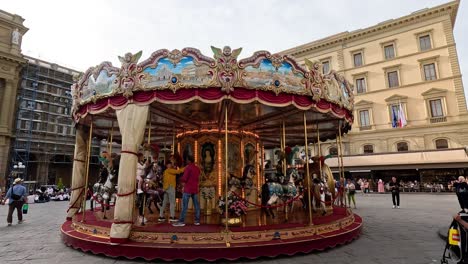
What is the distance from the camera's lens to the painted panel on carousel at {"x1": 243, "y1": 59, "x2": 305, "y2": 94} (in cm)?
673

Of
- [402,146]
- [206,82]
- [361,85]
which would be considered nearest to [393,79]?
[361,85]

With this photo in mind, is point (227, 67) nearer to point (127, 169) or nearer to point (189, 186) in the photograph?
point (189, 186)

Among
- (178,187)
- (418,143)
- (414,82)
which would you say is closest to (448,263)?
(178,187)

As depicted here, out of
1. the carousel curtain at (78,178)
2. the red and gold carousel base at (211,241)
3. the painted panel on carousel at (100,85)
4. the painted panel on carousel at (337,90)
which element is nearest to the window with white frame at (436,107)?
the painted panel on carousel at (337,90)

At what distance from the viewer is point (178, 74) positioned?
6645 mm

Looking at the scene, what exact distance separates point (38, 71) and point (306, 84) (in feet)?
139

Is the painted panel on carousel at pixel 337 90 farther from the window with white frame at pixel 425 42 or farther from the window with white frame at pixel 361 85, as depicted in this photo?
the window with white frame at pixel 425 42

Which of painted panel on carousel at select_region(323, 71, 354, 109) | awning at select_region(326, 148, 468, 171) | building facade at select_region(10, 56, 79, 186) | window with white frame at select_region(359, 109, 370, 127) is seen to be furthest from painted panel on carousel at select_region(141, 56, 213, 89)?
building facade at select_region(10, 56, 79, 186)

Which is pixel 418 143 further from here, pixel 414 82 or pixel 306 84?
pixel 306 84

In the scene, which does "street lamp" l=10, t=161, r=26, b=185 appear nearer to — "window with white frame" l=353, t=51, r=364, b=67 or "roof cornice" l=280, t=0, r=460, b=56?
"roof cornice" l=280, t=0, r=460, b=56

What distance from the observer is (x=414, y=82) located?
29719 millimetres

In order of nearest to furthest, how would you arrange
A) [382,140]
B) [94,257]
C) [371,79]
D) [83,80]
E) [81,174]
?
[94,257]
[83,80]
[81,174]
[382,140]
[371,79]

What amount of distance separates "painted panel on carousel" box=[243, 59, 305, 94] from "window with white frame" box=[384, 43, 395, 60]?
101 feet

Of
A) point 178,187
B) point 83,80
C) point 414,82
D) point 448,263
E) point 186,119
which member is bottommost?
point 448,263
